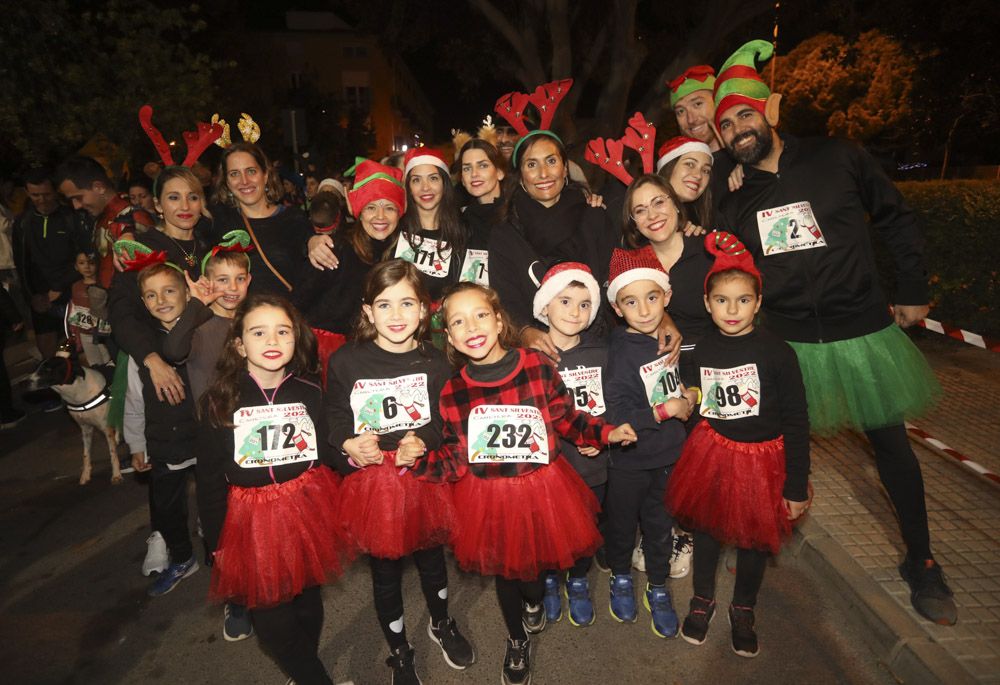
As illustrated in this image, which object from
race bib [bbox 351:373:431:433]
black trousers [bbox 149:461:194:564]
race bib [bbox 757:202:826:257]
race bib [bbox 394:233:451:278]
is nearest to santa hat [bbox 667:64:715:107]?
race bib [bbox 757:202:826:257]

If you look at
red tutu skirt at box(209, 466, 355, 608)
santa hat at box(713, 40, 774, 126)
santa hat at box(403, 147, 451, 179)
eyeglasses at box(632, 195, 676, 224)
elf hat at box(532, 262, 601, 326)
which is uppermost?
santa hat at box(713, 40, 774, 126)

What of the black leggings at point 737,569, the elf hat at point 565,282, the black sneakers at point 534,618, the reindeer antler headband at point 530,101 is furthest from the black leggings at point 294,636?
the reindeer antler headband at point 530,101

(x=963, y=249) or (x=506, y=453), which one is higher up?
(x=963, y=249)

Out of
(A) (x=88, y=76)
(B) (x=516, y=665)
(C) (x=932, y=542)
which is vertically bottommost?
(B) (x=516, y=665)

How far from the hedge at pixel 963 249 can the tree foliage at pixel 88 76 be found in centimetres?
1592

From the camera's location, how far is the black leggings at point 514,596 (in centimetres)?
281

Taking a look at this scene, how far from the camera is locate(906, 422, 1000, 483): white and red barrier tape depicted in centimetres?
406

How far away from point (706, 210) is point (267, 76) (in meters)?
42.1

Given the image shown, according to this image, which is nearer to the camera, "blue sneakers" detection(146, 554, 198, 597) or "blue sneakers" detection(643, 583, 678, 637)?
"blue sneakers" detection(643, 583, 678, 637)

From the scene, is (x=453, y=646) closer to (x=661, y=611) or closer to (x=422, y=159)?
(x=661, y=611)

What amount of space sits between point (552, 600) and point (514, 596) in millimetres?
618

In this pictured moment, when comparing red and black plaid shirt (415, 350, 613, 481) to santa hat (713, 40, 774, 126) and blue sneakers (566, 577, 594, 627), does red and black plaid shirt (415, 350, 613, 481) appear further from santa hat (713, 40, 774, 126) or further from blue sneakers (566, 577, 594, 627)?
santa hat (713, 40, 774, 126)

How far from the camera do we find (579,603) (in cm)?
328

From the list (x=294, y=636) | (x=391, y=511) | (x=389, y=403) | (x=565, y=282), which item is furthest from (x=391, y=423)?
(x=565, y=282)
